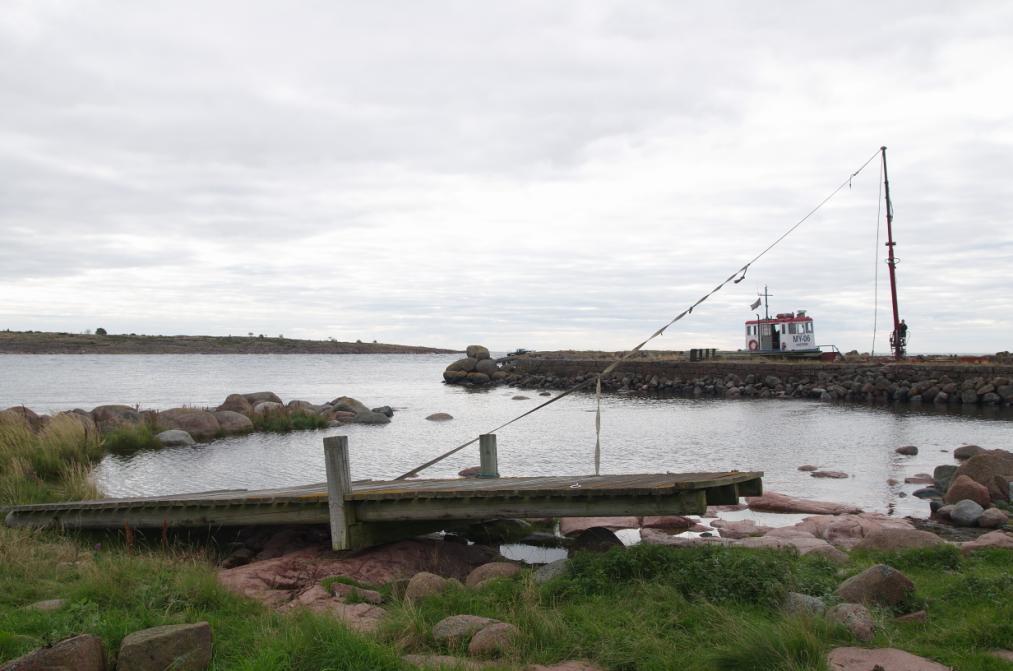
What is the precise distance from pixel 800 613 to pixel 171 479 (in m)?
14.6

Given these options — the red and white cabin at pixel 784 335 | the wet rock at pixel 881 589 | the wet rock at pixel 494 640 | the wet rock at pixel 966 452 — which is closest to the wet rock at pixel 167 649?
the wet rock at pixel 494 640

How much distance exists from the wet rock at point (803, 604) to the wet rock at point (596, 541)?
9.13 ft

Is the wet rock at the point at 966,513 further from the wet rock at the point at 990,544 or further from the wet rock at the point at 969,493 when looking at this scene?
the wet rock at the point at 990,544

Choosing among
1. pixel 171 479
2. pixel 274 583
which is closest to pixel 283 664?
pixel 274 583

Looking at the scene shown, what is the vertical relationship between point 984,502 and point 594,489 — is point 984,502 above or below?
below

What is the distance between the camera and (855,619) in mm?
5758

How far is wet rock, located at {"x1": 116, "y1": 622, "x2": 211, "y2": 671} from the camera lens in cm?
498

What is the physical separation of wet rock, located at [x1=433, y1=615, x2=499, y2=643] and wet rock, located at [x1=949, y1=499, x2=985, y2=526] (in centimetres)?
864

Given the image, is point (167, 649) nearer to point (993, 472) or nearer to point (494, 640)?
point (494, 640)

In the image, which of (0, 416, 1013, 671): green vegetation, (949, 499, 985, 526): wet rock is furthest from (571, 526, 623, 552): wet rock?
(949, 499, 985, 526): wet rock

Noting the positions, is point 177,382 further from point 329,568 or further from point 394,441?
point 329,568

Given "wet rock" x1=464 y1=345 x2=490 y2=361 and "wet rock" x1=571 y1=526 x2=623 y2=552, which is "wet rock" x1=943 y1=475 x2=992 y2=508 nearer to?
"wet rock" x1=571 y1=526 x2=623 y2=552

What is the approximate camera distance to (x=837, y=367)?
41.2 meters

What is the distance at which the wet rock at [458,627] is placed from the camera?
18.8 ft
